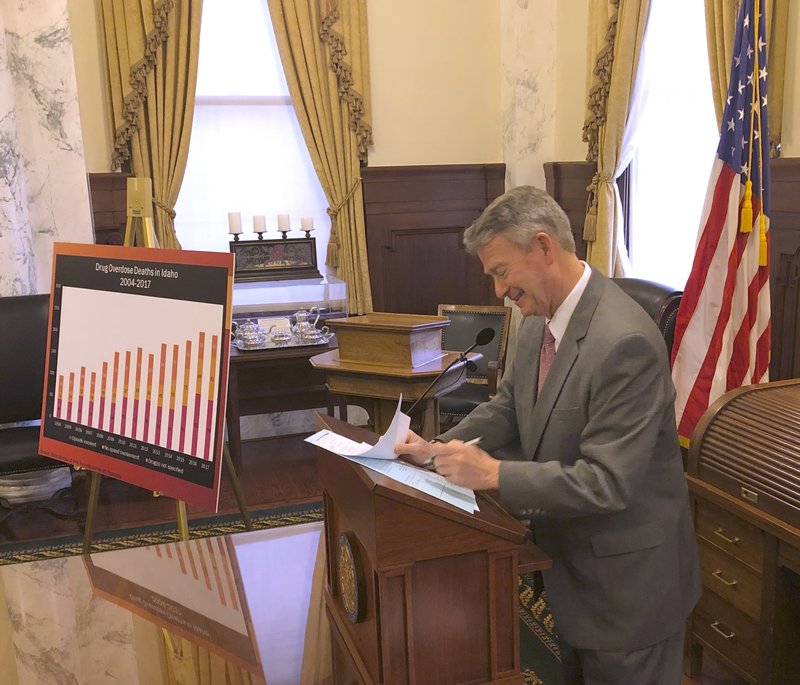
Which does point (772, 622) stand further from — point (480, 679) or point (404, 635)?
point (404, 635)

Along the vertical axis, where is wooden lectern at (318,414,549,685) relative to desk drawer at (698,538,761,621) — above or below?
above

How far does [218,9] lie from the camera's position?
5.48 meters

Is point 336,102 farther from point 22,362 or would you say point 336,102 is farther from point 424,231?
point 22,362

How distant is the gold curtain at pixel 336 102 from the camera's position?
552cm

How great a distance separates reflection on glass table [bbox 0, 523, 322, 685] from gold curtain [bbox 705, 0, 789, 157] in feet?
9.41

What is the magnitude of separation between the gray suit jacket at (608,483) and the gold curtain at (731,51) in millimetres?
2381

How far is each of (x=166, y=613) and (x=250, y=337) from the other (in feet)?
10.1

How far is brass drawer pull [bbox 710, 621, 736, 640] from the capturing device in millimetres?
2656

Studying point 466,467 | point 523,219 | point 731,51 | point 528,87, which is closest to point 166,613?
point 466,467

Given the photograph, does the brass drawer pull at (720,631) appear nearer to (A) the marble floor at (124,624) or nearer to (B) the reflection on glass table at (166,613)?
(A) the marble floor at (124,624)

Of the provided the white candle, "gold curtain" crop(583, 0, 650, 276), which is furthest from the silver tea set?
"gold curtain" crop(583, 0, 650, 276)

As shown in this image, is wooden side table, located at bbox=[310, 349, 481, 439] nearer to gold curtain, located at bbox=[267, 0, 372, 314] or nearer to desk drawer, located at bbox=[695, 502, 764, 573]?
desk drawer, located at bbox=[695, 502, 764, 573]

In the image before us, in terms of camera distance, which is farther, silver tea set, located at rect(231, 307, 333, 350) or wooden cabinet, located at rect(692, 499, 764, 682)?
silver tea set, located at rect(231, 307, 333, 350)

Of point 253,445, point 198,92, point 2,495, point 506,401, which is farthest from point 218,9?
point 506,401
